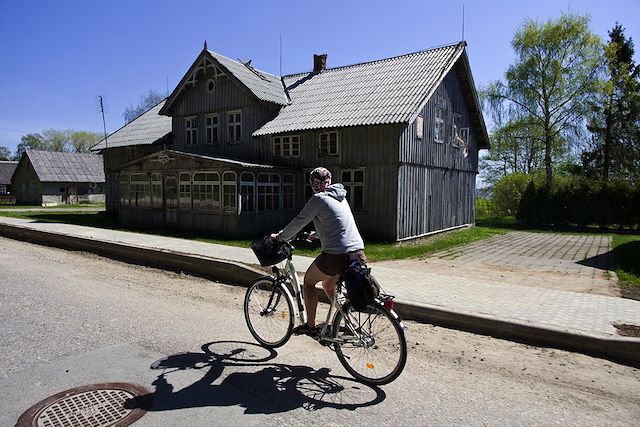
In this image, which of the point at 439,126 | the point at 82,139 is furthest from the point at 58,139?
the point at 439,126

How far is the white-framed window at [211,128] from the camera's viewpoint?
2227 cm

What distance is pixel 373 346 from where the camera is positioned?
418 centimetres

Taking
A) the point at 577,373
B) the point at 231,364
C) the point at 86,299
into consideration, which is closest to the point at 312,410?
the point at 231,364

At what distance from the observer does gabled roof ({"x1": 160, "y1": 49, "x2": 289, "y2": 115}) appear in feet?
66.8

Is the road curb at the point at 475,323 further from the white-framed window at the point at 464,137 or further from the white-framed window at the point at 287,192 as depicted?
the white-framed window at the point at 464,137

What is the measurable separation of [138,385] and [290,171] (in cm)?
1523

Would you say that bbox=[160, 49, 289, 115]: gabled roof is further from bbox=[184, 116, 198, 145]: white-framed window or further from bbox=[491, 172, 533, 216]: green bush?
bbox=[491, 172, 533, 216]: green bush

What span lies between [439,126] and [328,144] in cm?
564

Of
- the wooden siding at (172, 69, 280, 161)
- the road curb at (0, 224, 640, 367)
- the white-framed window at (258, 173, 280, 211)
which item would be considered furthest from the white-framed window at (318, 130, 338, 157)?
the road curb at (0, 224, 640, 367)

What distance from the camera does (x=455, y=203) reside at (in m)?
21.8

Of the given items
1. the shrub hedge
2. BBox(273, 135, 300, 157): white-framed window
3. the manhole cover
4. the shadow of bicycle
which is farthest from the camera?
the shrub hedge

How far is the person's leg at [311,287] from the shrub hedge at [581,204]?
2693 cm

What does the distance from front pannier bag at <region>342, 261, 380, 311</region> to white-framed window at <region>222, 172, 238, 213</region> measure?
42.6ft

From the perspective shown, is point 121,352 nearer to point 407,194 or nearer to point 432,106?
point 407,194
